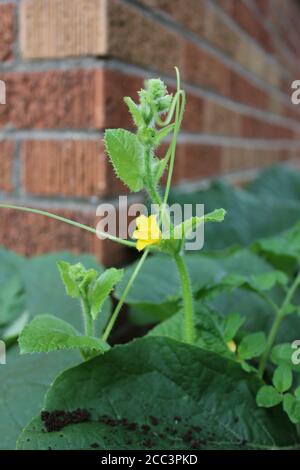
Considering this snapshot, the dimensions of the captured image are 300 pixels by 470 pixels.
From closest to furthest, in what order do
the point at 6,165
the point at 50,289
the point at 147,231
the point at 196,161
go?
the point at 147,231, the point at 50,289, the point at 6,165, the point at 196,161

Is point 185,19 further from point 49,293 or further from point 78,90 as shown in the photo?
point 49,293

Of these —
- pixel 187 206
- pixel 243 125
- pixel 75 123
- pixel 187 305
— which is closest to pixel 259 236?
pixel 187 206

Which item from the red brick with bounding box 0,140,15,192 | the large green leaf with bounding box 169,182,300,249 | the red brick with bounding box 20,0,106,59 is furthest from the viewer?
the large green leaf with bounding box 169,182,300,249

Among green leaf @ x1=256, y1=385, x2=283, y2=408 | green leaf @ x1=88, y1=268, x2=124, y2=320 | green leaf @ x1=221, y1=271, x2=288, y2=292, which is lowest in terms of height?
green leaf @ x1=256, y1=385, x2=283, y2=408

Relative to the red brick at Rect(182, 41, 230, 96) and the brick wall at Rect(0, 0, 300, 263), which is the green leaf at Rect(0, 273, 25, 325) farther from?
the red brick at Rect(182, 41, 230, 96)

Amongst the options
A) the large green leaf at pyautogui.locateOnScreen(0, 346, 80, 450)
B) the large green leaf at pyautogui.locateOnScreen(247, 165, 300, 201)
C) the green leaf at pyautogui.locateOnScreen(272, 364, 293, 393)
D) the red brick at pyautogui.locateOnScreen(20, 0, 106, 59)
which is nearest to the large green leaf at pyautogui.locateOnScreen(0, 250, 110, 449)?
the large green leaf at pyautogui.locateOnScreen(0, 346, 80, 450)

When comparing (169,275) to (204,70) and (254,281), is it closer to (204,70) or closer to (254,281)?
(254,281)

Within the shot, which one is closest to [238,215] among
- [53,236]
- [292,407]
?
[53,236]
